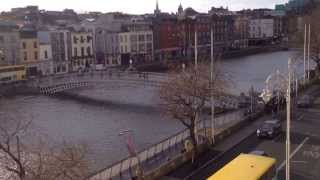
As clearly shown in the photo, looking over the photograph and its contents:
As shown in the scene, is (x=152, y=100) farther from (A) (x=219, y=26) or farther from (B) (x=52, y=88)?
(A) (x=219, y=26)

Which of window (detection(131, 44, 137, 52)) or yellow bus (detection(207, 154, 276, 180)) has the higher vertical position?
window (detection(131, 44, 137, 52))

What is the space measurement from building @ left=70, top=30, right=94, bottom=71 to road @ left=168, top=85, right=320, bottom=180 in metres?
52.6

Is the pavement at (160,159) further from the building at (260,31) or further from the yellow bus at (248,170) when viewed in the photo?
the building at (260,31)

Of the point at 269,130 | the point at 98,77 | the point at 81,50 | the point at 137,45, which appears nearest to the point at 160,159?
the point at 269,130

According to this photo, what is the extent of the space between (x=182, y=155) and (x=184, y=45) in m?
78.6

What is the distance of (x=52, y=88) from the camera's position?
199 feet

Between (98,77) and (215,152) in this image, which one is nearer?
(215,152)

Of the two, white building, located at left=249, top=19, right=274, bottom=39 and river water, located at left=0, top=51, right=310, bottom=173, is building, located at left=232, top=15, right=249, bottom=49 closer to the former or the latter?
white building, located at left=249, top=19, right=274, bottom=39

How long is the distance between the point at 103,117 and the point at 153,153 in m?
20.5

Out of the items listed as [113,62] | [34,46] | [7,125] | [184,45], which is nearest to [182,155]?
[7,125]

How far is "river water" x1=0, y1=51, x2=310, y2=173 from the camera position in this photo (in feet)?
112

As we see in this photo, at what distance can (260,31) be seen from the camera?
13862 cm

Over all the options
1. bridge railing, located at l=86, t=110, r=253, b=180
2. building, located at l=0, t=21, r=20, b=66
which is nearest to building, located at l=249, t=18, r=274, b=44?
building, located at l=0, t=21, r=20, b=66

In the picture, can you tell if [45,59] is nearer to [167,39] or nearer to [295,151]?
[167,39]
